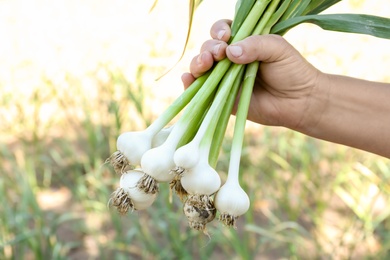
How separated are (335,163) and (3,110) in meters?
1.51

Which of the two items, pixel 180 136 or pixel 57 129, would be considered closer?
pixel 180 136

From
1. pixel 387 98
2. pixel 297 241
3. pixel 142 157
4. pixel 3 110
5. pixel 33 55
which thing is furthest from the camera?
pixel 33 55

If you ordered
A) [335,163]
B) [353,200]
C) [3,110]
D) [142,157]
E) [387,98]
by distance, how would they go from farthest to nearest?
[3,110] → [335,163] → [353,200] → [387,98] → [142,157]

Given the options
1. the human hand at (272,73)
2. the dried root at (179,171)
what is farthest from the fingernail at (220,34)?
the dried root at (179,171)

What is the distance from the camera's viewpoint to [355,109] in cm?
133

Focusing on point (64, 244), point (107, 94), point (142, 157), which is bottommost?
point (64, 244)

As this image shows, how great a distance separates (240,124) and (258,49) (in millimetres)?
152

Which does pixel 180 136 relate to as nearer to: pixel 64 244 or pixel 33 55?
pixel 64 244

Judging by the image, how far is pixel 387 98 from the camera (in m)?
1.32

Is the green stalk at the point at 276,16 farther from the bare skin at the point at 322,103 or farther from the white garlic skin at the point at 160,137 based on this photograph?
the white garlic skin at the point at 160,137

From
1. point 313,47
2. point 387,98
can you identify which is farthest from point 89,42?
point 387,98

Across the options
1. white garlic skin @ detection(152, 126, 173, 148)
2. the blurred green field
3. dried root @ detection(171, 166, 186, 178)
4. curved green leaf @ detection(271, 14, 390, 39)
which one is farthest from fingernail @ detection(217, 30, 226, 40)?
the blurred green field

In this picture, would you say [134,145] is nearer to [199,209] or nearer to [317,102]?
[199,209]

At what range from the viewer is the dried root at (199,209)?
3.36 ft
